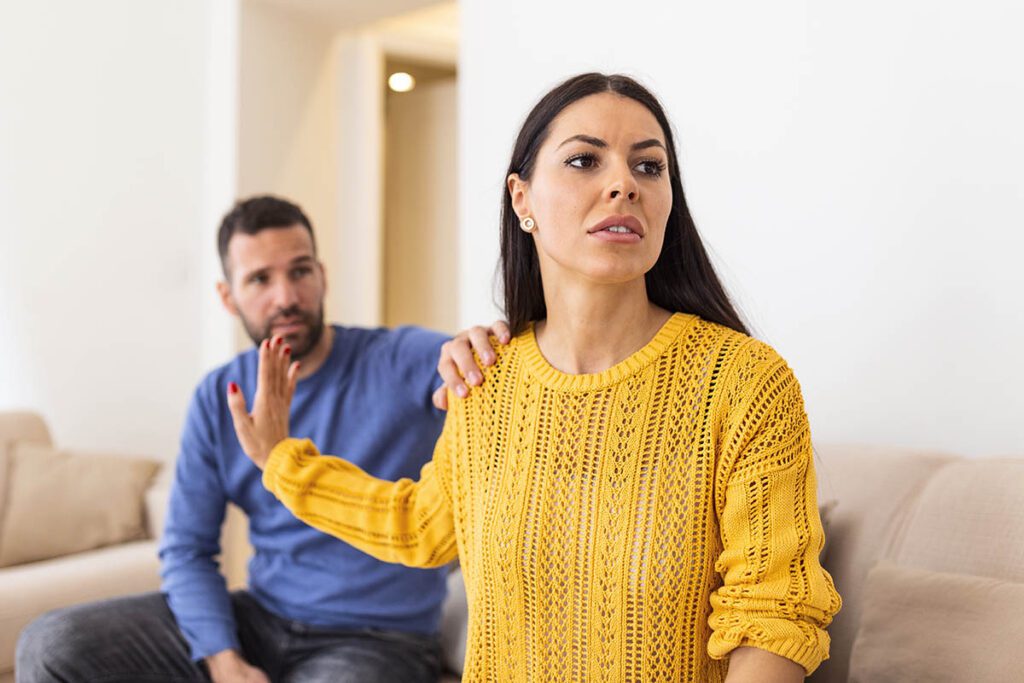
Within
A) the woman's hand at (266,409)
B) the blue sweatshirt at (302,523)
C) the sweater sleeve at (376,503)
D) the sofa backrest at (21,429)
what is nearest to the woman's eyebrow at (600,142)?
the sweater sleeve at (376,503)

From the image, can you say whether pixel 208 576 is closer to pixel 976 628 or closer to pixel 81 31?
pixel 976 628

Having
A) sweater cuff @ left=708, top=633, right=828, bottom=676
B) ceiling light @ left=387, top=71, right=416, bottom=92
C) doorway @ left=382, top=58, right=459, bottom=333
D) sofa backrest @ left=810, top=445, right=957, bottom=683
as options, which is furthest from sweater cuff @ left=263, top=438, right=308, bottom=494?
ceiling light @ left=387, top=71, right=416, bottom=92

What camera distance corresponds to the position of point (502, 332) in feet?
5.24

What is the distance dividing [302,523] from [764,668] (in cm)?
110

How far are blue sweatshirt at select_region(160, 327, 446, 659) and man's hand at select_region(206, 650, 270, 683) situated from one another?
0.02 meters

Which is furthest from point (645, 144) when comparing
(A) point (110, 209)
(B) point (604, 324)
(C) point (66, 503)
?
(A) point (110, 209)

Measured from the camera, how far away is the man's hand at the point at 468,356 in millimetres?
1572

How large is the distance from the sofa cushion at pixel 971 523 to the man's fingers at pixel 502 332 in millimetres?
688

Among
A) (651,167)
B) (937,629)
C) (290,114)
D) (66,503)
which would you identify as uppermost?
(290,114)

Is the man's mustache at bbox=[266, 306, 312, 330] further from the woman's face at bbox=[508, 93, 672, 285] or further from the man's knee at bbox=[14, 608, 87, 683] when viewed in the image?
the woman's face at bbox=[508, 93, 672, 285]

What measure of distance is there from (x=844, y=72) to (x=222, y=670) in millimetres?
1638

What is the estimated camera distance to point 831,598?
129 cm

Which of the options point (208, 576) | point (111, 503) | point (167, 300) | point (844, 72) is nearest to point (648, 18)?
point (844, 72)

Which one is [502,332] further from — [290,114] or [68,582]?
[290,114]
